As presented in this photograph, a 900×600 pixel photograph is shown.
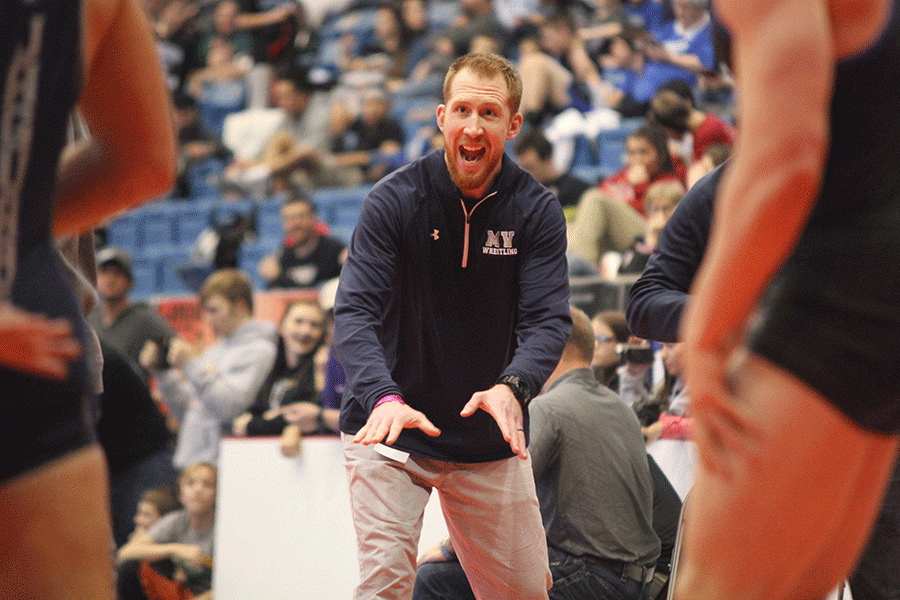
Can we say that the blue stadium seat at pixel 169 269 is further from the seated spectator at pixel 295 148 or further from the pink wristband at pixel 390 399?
the pink wristband at pixel 390 399

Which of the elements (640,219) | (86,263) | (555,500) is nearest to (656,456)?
(555,500)

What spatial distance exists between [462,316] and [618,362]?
1810 millimetres

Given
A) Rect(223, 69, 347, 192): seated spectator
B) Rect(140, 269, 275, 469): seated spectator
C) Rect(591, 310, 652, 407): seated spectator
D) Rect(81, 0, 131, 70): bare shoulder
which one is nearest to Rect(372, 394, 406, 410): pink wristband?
Rect(81, 0, 131, 70): bare shoulder

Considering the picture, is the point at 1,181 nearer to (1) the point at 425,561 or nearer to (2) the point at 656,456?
(1) the point at 425,561

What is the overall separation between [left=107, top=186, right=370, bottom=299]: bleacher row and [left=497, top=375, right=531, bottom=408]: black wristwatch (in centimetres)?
752

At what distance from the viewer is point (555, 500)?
14.0ft

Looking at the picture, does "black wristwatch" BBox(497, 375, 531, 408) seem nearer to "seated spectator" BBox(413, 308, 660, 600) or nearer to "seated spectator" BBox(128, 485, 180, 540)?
"seated spectator" BBox(413, 308, 660, 600)

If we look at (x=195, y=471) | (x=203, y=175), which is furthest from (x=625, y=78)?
(x=195, y=471)

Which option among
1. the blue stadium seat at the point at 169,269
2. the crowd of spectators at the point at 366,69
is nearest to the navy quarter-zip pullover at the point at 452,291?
the crowd of spectators at the point at 366,69

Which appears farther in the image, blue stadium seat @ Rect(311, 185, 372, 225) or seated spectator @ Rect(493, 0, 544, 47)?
seated spectator @ Rect(493, 0, 544, 47)

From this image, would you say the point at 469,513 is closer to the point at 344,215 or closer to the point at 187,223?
the point at 344,215

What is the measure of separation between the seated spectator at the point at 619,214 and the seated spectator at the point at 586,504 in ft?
6.20

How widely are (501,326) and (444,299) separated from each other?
22 cm

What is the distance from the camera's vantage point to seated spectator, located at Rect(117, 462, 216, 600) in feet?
18.8
